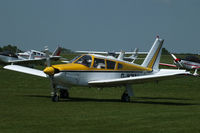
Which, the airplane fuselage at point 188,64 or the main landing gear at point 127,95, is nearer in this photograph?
the main landing gear at point 127,95

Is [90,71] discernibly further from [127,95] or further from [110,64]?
[127,95]

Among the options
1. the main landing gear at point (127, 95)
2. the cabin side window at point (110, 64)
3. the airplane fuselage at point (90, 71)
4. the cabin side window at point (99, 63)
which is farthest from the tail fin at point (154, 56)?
the cabin side window at point (99, 63)

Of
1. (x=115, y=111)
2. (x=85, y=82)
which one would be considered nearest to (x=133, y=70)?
(x=85, y=82)

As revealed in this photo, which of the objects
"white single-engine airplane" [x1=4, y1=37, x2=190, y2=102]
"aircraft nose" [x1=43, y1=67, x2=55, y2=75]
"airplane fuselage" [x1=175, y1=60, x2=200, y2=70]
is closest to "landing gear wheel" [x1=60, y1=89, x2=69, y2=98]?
"white single-engine airplane" [x1=4, y1=37, x2=190, y2=102]

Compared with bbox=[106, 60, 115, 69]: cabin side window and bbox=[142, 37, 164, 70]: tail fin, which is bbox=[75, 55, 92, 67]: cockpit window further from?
bbox=[142, 37, 164, 70]: tail fin

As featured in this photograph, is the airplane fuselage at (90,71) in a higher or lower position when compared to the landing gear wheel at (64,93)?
higher

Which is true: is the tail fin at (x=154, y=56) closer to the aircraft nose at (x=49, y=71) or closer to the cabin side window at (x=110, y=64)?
the cabin side window at (x=110, y=64)

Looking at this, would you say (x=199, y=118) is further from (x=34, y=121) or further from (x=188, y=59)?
(x=188, y=59)

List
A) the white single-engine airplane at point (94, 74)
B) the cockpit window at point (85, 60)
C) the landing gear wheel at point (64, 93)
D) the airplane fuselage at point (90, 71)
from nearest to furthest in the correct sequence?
the white single-engine airplane at point (94, 74), the airplane fuselage at point (90, 71), the cockpit window at point (85, 60), the landing gear wheel at point (64, 93)

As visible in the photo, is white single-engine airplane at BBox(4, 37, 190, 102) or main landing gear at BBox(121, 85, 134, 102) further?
main landing gear at BBox(121, 85, 134, 102)

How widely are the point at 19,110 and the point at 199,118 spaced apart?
603cm

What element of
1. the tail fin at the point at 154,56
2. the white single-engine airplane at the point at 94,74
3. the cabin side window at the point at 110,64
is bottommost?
the white single-engine airplane at the point at 94,74

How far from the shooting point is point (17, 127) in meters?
10.8

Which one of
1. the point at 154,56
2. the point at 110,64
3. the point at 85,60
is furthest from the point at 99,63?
the point at 154,56
